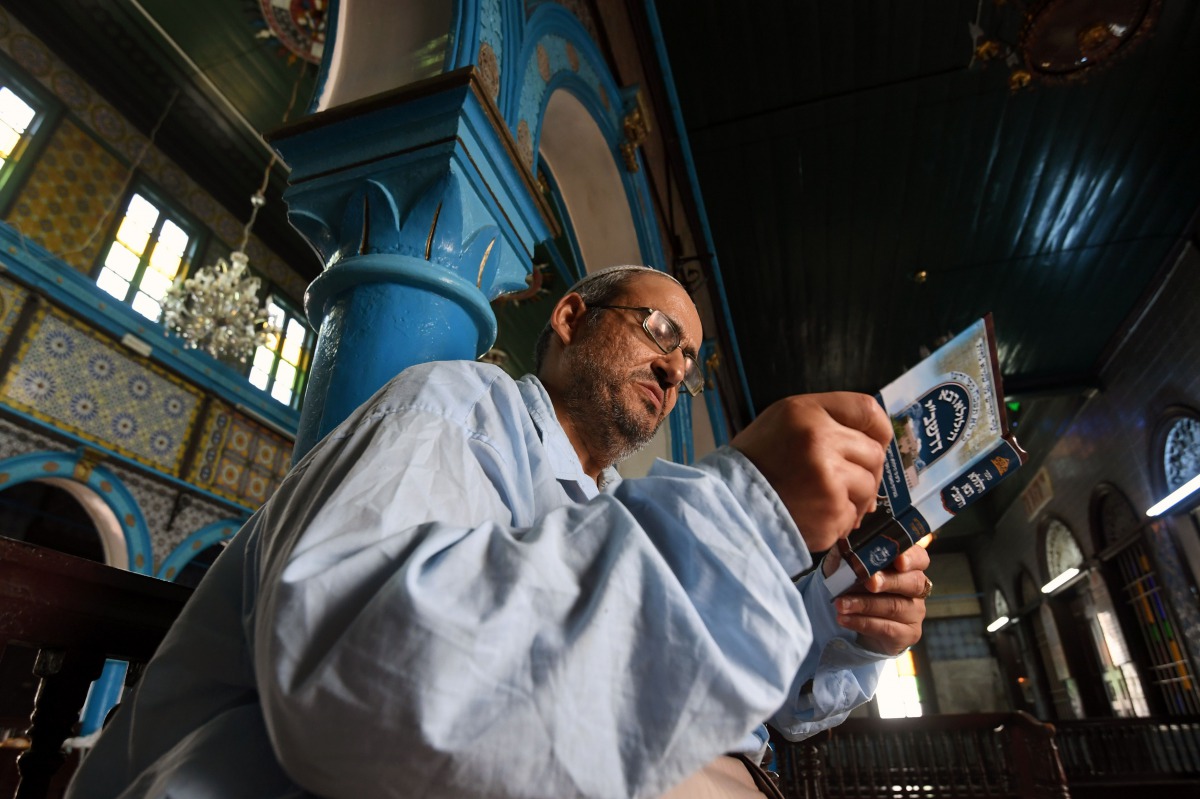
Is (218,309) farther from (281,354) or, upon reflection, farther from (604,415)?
(604,415)

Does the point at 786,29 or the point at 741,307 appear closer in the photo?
the point at 786,29

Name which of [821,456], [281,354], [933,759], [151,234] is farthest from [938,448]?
[281,354]

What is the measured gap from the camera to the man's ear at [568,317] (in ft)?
5.05

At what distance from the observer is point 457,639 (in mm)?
506

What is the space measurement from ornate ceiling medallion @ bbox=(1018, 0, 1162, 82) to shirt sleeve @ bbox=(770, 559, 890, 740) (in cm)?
462

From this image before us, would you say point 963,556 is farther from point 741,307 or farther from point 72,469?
point 72,469

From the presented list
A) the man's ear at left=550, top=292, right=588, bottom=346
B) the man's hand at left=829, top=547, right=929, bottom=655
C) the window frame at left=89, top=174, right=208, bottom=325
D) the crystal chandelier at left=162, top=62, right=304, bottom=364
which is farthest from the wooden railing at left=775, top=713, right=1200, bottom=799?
the window frame at left=89, top=174, right=208, bottom=325

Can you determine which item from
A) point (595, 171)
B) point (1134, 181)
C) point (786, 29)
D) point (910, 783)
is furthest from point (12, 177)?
point (1134, 181)

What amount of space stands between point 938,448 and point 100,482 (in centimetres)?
688

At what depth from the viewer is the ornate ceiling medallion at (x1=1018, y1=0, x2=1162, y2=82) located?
4.13m

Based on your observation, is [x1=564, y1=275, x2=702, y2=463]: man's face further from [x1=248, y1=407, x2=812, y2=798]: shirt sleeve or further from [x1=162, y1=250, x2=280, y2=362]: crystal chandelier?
[x1=162, y1=250, x2=280, y2=362]: crystal chandelier

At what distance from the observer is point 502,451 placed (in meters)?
0.82

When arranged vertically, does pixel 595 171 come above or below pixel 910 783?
above

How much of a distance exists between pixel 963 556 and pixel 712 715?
19.7m
